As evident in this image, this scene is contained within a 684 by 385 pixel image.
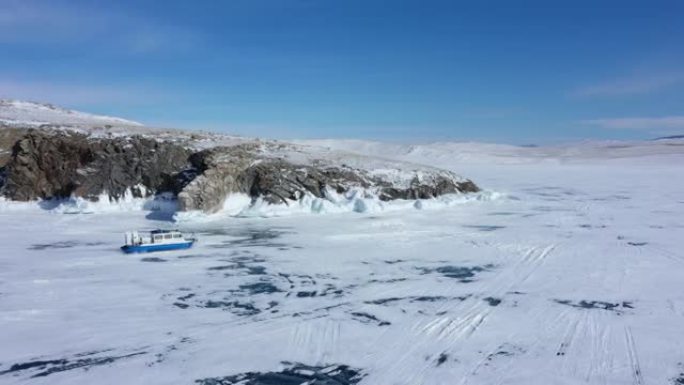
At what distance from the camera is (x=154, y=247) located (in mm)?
14242

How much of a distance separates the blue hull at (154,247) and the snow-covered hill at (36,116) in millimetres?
17676

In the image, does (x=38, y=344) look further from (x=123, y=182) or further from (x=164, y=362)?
(x=123, y=182)

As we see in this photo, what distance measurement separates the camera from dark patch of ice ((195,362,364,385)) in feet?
21.9

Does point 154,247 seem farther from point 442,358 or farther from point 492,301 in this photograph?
point 442,358

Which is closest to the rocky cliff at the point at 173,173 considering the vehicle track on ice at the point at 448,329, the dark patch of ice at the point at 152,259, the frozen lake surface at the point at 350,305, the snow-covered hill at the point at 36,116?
the snow-covered hill at the point at 36,116

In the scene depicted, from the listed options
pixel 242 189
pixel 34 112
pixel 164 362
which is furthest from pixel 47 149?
pixel 164 362

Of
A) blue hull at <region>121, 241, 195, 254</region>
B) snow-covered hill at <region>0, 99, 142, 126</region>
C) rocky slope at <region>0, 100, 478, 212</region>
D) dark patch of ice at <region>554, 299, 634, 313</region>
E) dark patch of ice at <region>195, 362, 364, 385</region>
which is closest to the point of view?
dark patch of ice at <region>195, 362, 364, 385</region>

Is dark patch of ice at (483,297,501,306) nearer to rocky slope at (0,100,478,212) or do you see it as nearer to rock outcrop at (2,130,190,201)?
rocky slope at (0,100,478,212)

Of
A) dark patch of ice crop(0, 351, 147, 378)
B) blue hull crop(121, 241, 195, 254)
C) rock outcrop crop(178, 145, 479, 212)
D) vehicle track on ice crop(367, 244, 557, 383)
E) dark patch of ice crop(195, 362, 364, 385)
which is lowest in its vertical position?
dark patch of ice crop(195, 362, 364, 385)

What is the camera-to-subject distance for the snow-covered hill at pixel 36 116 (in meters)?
29.5

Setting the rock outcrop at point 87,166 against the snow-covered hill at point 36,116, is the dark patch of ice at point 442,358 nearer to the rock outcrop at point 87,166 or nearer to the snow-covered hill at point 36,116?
the rock outcrop at point 87,166

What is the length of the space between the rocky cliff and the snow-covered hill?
3935mm

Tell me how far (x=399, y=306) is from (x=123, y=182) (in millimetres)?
17099

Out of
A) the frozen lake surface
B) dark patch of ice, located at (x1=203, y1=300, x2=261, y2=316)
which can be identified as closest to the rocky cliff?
the frozen lake surface
